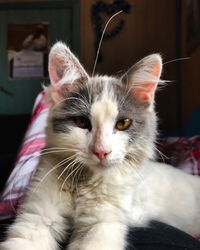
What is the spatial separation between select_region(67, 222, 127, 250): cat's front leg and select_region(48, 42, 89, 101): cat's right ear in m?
0.36

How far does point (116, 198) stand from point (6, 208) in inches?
13.5

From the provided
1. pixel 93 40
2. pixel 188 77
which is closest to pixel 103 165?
pixel 188 77

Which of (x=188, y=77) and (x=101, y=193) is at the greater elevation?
(x=188, y=77)

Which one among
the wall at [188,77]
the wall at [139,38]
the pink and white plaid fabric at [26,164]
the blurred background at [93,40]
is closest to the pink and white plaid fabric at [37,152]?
the pink and white plaid fabric at [26,164]

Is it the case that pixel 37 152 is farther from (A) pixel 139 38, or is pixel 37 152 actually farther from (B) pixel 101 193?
(A) pixel 139 38

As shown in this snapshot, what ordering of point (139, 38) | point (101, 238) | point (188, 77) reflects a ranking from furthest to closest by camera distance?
point (139, 38), point (188, 77), point (101, 238)

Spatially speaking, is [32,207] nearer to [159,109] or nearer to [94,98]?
[94,98]

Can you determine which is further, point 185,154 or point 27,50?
point 27,50

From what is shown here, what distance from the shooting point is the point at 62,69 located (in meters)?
1.09

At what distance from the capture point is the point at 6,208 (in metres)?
1.18

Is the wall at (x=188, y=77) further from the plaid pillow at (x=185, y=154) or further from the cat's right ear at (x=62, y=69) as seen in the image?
the cat's right ear at (x=62, y=69)

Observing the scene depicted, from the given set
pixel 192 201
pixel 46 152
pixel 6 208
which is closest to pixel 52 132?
pixel 46 152

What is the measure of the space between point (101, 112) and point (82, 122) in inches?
2.3

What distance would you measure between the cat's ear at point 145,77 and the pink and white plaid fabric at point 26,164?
365mm
